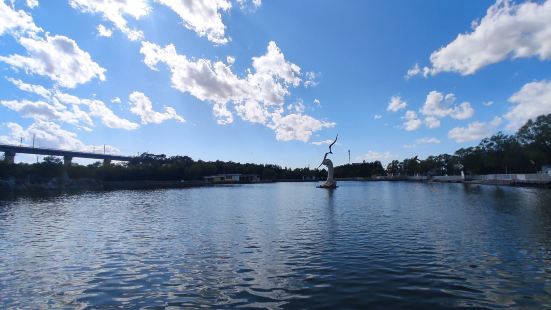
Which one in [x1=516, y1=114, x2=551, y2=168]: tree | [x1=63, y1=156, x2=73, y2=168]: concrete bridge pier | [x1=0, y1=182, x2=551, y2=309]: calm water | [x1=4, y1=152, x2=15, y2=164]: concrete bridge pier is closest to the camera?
[x1=0, y1=182, x2=551, y2=309]: calm water

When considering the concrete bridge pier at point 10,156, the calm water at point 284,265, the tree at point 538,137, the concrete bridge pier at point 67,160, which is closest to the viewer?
the calm water at point 284,265

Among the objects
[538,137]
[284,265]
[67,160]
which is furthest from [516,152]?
[67,160]

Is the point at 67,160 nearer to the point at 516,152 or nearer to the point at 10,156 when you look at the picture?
the point at 10,156

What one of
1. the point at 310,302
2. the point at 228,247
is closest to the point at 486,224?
the point at 228,247

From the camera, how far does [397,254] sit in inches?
728

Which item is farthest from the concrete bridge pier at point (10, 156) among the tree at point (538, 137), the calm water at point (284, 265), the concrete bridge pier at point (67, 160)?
the tree at point (538, 137)

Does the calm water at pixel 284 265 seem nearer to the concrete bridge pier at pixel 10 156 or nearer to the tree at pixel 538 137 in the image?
the tree at pixel 538 137

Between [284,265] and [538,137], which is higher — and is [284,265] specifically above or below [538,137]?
below

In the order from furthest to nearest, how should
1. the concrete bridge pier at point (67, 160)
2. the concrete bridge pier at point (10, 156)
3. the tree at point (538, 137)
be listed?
the concrete bridge pier at point (67, 160) → the concrete bridge pier at point (10, 156) → the tree at point (538, 137)

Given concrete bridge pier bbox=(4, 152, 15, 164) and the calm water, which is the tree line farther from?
concrete bridge pier bbox=(4, 152, 15, 164)

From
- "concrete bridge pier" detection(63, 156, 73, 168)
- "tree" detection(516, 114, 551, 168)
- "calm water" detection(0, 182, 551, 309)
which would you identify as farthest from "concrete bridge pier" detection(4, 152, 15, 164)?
"tree" detection(516, 114, 551, 168)

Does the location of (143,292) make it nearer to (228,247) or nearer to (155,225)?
(228,247)

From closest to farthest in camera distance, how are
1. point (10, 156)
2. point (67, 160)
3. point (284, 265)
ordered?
point (284, 265)
point (10, 156)
point (67, 160)

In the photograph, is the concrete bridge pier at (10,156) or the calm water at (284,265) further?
the concrete bridge pier at (10,156)
